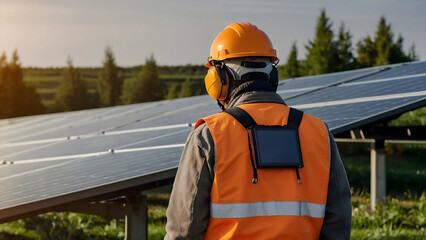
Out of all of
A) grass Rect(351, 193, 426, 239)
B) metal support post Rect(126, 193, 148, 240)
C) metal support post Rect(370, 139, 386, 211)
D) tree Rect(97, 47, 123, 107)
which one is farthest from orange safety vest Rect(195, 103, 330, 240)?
tree Rect(97, 47, 123, 107)

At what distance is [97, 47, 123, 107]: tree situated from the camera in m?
57.9

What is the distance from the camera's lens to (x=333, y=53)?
41.9 m

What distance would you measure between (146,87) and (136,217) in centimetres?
5004

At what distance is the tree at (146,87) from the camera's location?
5575cm

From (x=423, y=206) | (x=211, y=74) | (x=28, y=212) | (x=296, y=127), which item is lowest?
(x=423, y=206)

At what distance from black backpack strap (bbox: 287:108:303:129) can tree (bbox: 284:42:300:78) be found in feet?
135

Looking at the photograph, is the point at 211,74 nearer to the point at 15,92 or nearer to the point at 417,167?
the point at 417,167

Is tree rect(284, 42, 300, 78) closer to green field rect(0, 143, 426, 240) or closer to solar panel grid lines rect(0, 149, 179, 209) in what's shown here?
green field rect(0, 143, 426, 240)

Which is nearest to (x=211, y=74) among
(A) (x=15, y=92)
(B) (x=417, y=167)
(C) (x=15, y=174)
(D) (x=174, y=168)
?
(D) (x=174, y=168)

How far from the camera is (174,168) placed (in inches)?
218

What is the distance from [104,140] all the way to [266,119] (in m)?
6.88

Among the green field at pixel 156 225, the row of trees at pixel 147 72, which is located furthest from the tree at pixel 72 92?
the green field at pixel 156 225

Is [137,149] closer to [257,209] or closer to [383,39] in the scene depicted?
[257,209]

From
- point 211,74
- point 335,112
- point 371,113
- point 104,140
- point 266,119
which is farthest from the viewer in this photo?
point 104,140
